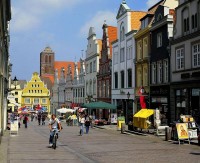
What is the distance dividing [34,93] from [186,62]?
87.5 m

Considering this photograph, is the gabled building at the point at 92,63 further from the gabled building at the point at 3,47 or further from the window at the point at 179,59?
the gabled building at the point at 3,47

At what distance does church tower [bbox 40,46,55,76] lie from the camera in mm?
140375

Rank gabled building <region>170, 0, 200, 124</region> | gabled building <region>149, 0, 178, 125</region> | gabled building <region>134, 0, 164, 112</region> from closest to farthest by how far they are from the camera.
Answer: gabled building <region>170, 0, 200, 124</region>
gabled building <region>149, 0, 178, 125</region>
gabled building <region>134, 0, 164, 112</region>

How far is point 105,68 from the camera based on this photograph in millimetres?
57625

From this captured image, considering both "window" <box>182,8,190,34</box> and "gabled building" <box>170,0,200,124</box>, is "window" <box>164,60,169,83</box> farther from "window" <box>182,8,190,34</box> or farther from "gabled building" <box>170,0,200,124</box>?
"window" <box>182,8,190,34</box>

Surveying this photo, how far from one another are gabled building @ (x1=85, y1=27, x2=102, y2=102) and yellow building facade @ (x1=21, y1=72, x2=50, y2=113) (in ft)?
155

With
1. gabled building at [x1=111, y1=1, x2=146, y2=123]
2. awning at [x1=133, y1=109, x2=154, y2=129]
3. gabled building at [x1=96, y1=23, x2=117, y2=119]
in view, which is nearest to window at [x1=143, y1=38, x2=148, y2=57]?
gabled building at [x1=111, y1=1, x2=146, y2=123]

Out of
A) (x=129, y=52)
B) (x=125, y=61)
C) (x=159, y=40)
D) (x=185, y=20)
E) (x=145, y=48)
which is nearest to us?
(x=185, y=20)

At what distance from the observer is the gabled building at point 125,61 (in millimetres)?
45312

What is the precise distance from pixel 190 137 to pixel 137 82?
876 inches

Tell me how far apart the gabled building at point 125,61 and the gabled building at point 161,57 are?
6221mm

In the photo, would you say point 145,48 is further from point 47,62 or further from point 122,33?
point 47,62

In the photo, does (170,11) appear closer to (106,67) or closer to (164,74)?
(164,74)

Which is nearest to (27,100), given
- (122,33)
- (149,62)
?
(122,33)
